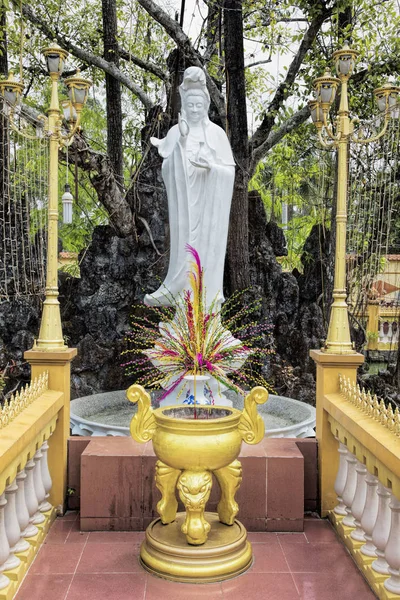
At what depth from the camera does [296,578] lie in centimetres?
361

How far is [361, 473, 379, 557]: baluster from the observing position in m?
3.58

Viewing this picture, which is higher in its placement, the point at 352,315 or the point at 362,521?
the point at 352,315

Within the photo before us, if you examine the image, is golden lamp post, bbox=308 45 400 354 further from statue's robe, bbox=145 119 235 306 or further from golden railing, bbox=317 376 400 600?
statue's robe, bbox=145 119 235 306

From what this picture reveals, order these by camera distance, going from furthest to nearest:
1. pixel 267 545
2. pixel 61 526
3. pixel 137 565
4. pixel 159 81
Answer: pixel 159 81 < pixel 61 526 < pixel 267 545 < pixel 137 565

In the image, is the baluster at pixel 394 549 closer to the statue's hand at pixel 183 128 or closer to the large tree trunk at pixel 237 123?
the statue's hand at pixel 183 128

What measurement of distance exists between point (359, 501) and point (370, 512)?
0.77 ft

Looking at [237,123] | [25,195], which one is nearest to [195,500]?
[25,195]

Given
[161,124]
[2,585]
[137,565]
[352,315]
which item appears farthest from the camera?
[161,124]

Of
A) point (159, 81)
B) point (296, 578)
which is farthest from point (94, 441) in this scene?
point (159, 81)

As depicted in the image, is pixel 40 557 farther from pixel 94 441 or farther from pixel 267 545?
pixel 267 545

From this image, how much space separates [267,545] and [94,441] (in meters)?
1.44

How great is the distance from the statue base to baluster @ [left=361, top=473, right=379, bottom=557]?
0.68 metres

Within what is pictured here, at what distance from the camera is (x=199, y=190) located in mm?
5910

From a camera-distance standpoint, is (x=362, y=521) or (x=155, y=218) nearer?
(x=362, y=521)
